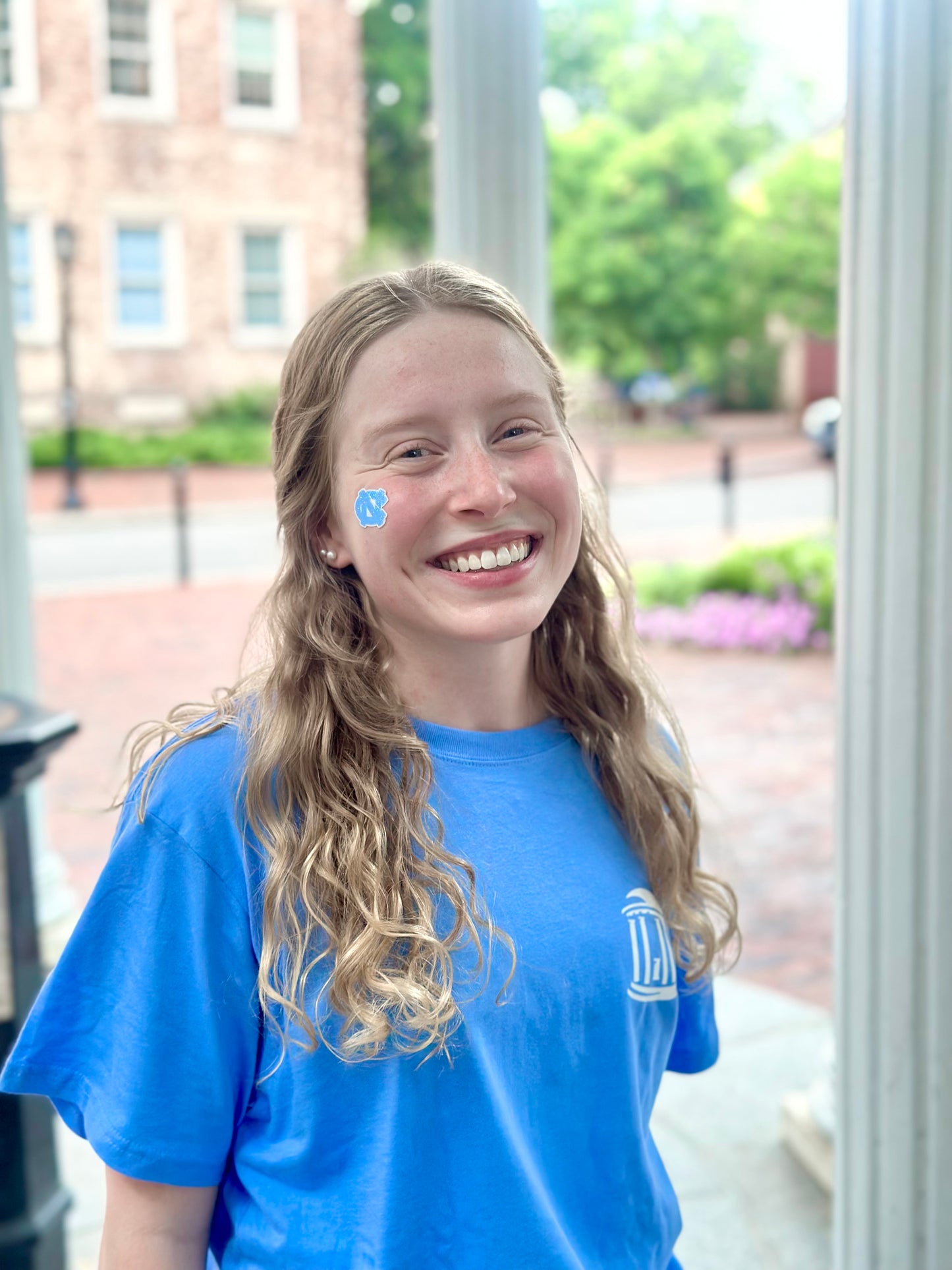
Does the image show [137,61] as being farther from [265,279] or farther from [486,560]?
[486,560]

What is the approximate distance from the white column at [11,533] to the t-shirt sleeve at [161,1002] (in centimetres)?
276

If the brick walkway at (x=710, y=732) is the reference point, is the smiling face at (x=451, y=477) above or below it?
above

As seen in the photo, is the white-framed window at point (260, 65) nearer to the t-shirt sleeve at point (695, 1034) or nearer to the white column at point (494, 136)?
the white column at point (494, 136)

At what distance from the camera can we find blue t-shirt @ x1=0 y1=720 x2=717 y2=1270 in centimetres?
103

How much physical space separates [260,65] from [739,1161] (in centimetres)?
2217

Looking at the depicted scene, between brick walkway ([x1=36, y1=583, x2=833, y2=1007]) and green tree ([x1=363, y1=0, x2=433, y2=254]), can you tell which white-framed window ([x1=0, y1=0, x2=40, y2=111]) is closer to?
green tree ([x1=363, y1=0, x2=433, y2=254])

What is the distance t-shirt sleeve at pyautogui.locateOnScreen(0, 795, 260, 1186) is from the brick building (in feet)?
68.0

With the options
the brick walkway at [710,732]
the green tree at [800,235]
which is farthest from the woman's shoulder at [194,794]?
the green tree at [800,235]

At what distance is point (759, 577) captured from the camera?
10234 mm

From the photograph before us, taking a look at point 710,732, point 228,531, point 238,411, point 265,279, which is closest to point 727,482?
point 228,531

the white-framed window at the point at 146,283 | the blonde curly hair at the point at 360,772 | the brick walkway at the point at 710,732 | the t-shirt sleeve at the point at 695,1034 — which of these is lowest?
the brick walkway at the point at 710,732

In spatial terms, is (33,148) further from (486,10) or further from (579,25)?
(486,10)

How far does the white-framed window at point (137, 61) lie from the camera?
69.4 ft

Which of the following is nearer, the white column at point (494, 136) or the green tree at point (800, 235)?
the white column at point (494, 136)
